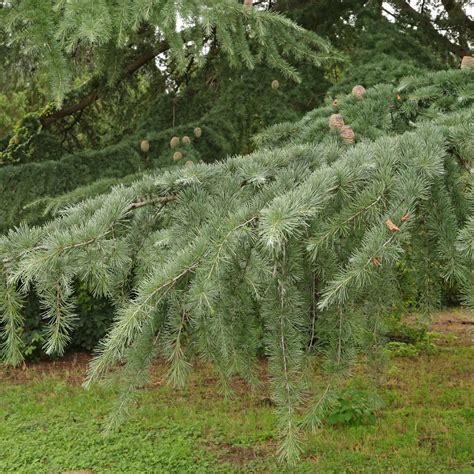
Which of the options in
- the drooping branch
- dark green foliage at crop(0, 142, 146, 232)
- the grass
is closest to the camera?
the grass

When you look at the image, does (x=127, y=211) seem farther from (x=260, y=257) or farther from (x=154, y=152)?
(x=154, y=152)

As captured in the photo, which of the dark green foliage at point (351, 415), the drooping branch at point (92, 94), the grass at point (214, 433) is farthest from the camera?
the drooping branch at point (92, 94)

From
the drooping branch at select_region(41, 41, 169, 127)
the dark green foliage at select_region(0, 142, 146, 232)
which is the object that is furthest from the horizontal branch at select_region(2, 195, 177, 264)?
the drooping branch at select_region(41, 41, 169, 127)

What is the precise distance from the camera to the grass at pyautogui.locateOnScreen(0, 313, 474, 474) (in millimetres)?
3684

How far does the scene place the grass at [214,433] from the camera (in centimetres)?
368

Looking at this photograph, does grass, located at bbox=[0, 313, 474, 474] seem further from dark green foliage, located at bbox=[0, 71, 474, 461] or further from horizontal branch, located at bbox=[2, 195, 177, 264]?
horizontal branch, located at bbox=[2, 195, 177, 264]

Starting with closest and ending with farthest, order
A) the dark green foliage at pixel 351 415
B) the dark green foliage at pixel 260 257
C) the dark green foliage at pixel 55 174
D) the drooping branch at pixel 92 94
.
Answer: the dark green foliage at pixel 260 257 < the dark green foliage at pixel 351 415 < the dark green foliage at pixel 55 174 < the drooping branch at pixel 92 94

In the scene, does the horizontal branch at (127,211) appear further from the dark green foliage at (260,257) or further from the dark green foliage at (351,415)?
the dark green foliage at (351,415)

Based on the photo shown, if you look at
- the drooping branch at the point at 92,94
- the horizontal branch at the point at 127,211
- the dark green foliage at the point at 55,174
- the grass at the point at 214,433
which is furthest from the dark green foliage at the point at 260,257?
the drooping branch at the point at 92,94

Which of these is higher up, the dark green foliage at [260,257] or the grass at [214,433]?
the dark green foliage at [260,257]

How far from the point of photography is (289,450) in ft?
4.17

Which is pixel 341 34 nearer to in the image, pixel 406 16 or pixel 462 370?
pixel 406 16

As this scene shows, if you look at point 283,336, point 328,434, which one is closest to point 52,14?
point 283,336

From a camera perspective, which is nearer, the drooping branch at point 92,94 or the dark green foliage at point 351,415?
A: the dark green foliage at point 351,415
